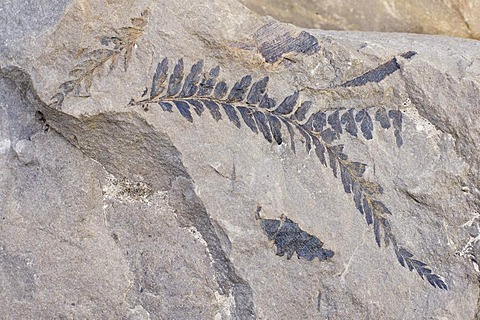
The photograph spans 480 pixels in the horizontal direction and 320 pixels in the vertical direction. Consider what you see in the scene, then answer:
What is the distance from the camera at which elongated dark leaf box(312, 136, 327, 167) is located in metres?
1.71

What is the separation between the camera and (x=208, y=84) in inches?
66.1

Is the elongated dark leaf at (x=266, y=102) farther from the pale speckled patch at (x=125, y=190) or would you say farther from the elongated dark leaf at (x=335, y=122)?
the pale speckled patch at (x=125, y=190)

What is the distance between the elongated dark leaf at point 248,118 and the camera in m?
1.68

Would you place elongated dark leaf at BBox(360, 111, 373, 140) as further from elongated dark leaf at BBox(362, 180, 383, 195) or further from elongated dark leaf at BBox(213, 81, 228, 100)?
elongated dark leaf at BBox(213, 81, 228, 100)

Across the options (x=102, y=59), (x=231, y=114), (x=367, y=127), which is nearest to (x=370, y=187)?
(x=367, y=127)

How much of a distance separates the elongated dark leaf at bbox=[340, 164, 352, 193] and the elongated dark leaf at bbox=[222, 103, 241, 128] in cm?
26

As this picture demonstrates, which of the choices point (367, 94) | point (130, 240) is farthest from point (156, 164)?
point (367, 94)

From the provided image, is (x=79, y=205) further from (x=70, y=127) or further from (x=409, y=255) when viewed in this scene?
(x=409, y=255)

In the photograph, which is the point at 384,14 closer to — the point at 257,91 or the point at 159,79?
the point at 257,91

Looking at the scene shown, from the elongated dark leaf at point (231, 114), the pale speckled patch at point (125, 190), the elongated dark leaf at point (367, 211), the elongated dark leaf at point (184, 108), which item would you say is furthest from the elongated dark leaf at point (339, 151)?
the pale speckled patch at point (125, 190)

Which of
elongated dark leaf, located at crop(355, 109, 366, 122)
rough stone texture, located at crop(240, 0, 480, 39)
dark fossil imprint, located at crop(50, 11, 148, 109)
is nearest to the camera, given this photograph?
dark fossil imprint, located at crop(50, 11, 148, 109)

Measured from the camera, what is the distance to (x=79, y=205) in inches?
67.1

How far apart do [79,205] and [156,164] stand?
0.20 metres

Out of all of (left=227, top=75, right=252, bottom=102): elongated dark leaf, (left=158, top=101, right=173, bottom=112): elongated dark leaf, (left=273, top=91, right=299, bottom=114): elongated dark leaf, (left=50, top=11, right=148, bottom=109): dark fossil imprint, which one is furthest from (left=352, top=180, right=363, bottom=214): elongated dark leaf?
(left=50, top=11, right=148, bottom=109): dark fossil imprint
